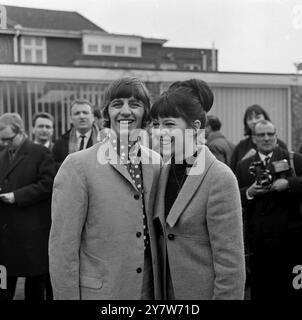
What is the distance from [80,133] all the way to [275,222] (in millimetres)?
1409

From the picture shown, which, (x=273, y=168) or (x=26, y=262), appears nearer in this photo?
(x=273, y=168)

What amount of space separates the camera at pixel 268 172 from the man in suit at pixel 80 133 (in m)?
1.09

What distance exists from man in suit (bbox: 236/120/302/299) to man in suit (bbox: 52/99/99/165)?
1099mm

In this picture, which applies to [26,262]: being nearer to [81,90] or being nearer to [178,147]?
[178,147]

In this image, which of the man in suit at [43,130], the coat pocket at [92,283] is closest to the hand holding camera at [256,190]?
the coat pocket at [92,283]

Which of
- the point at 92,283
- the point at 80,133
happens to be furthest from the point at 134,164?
the point at 80,133

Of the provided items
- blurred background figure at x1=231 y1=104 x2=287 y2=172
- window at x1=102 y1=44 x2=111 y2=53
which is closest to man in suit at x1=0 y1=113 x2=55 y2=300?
blurred background figure at x1=231 y1=104 x2=287 y2=172

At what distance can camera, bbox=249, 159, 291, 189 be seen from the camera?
2.55m

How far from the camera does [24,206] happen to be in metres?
2.75

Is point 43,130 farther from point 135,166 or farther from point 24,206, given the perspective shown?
point 135,166

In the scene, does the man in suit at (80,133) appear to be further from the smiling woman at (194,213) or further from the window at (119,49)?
the window at (119,49)

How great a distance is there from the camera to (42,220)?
2.82 meters
